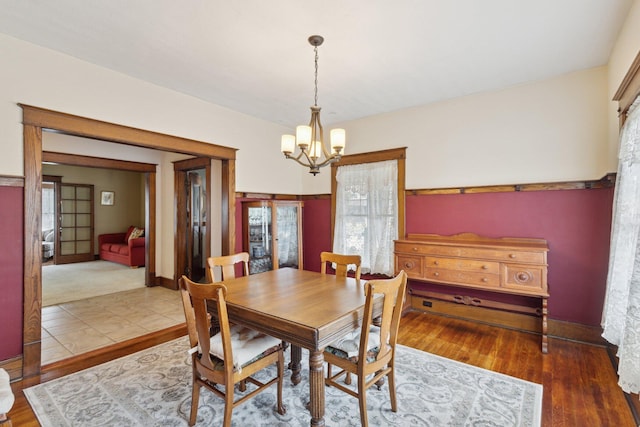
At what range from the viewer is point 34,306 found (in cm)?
260

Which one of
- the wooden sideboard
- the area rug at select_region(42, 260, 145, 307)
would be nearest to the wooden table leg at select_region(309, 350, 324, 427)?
the wooden sideboard

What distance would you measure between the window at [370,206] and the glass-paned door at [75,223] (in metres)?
7.43

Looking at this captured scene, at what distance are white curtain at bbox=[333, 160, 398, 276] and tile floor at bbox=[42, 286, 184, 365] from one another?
2563 millimetres

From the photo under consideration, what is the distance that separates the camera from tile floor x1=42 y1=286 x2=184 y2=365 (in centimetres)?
312

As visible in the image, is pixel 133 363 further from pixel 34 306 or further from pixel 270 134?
pixel 270 134

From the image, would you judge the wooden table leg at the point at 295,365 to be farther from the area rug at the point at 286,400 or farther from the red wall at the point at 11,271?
the red wall at the point at 11,271

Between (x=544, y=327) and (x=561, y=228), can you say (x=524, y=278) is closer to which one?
(x=544, y=327)

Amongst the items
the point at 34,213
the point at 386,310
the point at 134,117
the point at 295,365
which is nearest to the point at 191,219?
the point at 134,117

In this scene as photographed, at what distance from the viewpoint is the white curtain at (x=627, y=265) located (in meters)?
1.76

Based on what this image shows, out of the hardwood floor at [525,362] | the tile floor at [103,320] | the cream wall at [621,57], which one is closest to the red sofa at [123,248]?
the tile floor at [103,320]

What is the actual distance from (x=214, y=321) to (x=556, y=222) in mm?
3496

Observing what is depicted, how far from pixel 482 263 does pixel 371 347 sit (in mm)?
1891

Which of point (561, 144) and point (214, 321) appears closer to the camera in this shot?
point (214, 321)

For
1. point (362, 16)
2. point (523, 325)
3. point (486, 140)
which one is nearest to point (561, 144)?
point (486, 140)
